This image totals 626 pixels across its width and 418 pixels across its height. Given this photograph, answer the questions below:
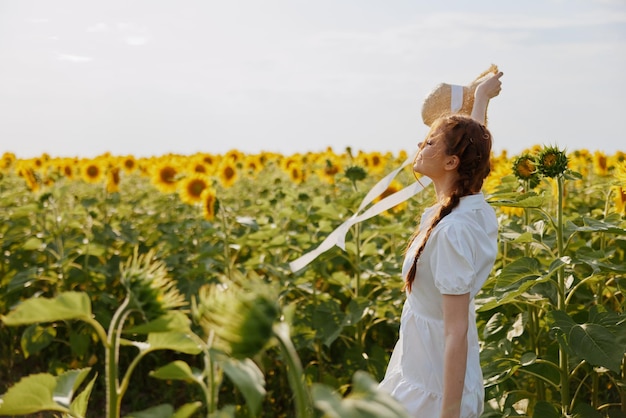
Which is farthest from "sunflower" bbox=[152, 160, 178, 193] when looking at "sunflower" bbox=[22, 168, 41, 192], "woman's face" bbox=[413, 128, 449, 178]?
"woman's face" bbox=[413, 128, 449, 178]

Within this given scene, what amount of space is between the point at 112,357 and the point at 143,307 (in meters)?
0.07

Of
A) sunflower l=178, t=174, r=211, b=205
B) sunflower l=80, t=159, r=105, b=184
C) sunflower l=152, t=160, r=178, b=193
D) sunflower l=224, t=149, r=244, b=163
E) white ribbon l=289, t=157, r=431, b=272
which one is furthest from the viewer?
sunflower l=224, t=149, r=244, b=163

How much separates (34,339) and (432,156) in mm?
2842

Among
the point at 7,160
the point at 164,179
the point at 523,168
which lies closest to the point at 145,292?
the point at 523,168

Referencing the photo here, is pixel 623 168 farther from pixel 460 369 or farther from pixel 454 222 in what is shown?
pixel 460 369

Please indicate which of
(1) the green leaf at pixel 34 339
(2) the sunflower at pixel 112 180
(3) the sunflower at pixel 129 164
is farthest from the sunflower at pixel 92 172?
(1) the green leaf at pixel 34 339

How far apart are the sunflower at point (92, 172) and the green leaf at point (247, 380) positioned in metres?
6.59

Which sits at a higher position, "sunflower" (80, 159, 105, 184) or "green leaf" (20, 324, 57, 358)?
"sunflower" (80, 159, 105, 184)

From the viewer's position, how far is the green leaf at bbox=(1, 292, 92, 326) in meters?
0.84

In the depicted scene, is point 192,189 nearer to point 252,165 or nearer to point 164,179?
point 164,179

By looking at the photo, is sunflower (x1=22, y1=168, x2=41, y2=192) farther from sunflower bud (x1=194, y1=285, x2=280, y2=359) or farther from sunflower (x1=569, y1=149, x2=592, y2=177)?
sunflower bud (x1=194, y1=285, x2=280, y2=359)

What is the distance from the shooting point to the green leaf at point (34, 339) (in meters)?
4.07

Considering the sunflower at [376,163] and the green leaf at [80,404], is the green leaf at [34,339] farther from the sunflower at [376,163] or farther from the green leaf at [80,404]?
the sunflower at [376,163]

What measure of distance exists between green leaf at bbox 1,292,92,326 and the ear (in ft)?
4.22
